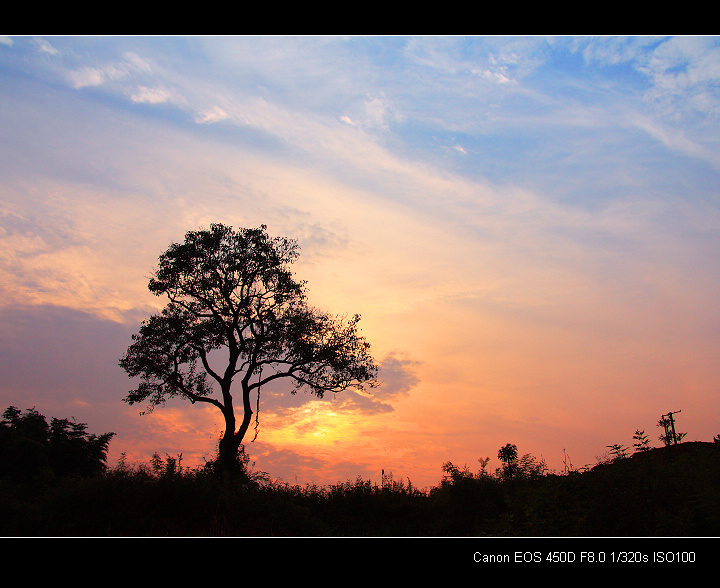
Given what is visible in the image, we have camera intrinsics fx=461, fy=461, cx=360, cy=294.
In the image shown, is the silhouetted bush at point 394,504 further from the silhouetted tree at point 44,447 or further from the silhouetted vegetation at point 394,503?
the silhouetted tree at point 44,447

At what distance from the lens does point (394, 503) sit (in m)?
22.1

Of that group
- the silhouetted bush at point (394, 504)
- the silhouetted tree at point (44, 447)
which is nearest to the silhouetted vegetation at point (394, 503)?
the silhouetted bush at point (394, 504)

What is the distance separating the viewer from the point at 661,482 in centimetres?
1240

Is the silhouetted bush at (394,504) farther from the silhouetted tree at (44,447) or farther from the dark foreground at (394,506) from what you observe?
the silhouetted tree at (44,447)

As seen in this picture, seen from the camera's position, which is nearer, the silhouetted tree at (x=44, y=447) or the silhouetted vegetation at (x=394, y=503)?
the silhouetted vegetation at (x=394, y=503)

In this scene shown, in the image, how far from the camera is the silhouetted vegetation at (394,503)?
11508mm

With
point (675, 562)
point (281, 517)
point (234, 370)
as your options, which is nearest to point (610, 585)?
point (675, 562)

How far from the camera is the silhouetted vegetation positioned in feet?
37.8

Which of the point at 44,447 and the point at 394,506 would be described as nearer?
the point at 394,506

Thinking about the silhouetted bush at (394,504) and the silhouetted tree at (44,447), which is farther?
the silhouetted tree at (44,447)

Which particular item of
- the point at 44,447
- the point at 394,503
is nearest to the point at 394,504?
the point at 394,503

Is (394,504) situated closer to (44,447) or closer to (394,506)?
(394,506)

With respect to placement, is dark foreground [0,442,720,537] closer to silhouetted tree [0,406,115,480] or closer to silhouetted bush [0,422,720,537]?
silhouetted bush [0,422,720,537]

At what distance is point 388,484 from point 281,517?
6812 millimetres
